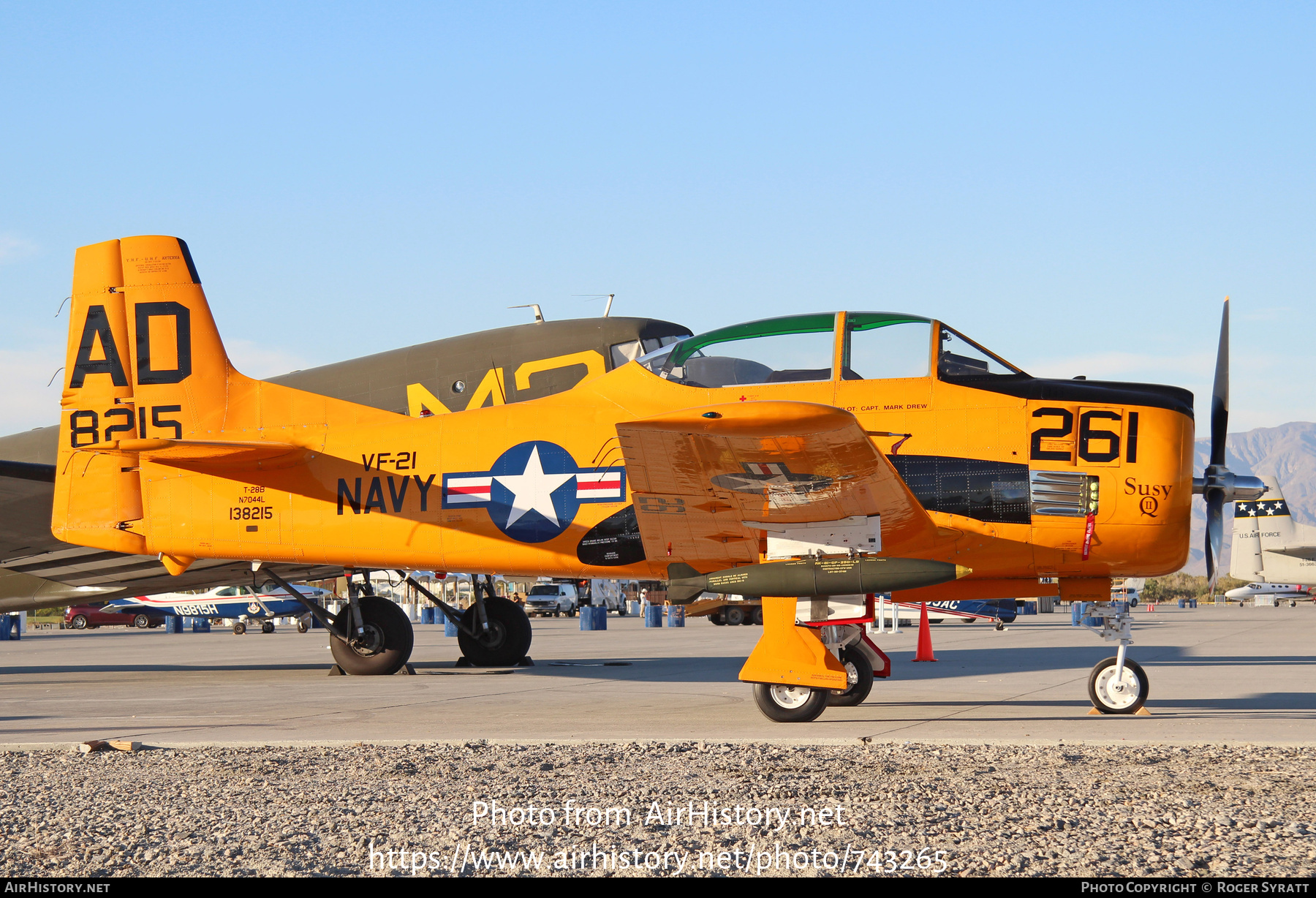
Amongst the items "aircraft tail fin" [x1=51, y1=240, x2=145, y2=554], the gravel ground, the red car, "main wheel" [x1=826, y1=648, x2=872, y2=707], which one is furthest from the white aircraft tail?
the gravel ground

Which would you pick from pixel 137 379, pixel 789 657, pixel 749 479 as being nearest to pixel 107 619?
pixel 137 379

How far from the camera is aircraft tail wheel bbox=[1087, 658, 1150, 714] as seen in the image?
9.29m

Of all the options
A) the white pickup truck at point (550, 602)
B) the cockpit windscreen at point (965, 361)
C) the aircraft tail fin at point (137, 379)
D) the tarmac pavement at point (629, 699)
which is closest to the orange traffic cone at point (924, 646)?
the tarmac pavement at point (629, 699)

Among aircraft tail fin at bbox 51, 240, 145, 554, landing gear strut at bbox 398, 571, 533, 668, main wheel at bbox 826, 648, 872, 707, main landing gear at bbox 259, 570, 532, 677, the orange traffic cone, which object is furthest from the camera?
the orange traffic cone

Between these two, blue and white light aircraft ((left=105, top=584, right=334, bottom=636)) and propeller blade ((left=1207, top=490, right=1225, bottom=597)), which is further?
blue and white light aircraft ((left=105, top=584, right=334, bottom=636))

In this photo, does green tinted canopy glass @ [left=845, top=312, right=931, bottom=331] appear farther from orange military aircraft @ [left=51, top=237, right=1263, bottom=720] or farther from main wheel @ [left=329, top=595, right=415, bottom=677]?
main wheel @ [left=329, top=595, right=415, bottom=677]

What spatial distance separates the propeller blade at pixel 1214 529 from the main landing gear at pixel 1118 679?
0.81 m

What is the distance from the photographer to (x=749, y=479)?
8.32 metres

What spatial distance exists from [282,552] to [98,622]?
42.8 m

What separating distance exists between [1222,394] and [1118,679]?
270 cm

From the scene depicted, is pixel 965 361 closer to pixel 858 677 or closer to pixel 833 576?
pixel 833 576

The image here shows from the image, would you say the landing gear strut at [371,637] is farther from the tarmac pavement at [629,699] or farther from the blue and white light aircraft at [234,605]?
the blue and white light aircraft at [234,605]

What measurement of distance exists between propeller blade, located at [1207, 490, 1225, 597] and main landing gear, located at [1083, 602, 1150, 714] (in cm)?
81

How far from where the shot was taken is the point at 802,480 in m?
8.30
